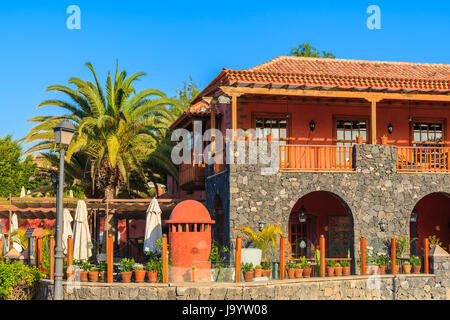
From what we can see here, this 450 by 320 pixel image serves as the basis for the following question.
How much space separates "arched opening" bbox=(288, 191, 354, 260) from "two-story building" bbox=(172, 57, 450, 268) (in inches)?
1.5

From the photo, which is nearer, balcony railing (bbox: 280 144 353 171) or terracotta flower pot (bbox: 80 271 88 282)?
terracotta flower pot (bbox: 80 271 88 282)

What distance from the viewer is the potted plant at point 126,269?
17.2 m

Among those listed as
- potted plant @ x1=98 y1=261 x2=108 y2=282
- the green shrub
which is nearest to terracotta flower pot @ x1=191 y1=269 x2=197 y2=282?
potted plant @ x1=98 y1=261 x2=108 y2=282

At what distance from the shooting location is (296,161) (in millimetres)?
22562

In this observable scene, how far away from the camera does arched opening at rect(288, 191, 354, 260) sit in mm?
24625

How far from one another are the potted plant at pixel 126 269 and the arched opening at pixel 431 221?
12.5 meters

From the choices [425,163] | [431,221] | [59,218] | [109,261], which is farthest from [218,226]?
[59,218]

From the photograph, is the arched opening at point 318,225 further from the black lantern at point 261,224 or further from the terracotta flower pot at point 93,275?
Answer: the terracotta flower pot at point 93,275

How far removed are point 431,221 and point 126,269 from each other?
43.7ft

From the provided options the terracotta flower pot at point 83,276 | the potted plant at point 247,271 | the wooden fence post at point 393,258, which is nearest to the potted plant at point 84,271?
the terracotta flower pot at point 83,276

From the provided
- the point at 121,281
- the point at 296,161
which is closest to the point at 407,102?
the point at 296,161

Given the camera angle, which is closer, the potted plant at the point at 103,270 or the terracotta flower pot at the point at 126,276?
the terracotta flower pot at the point at 126,276

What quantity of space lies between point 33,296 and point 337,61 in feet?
51.5

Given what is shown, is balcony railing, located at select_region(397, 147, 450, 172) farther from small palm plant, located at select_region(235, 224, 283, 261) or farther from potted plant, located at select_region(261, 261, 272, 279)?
potted plant, located at select_region(261, 261, 272, 279)
